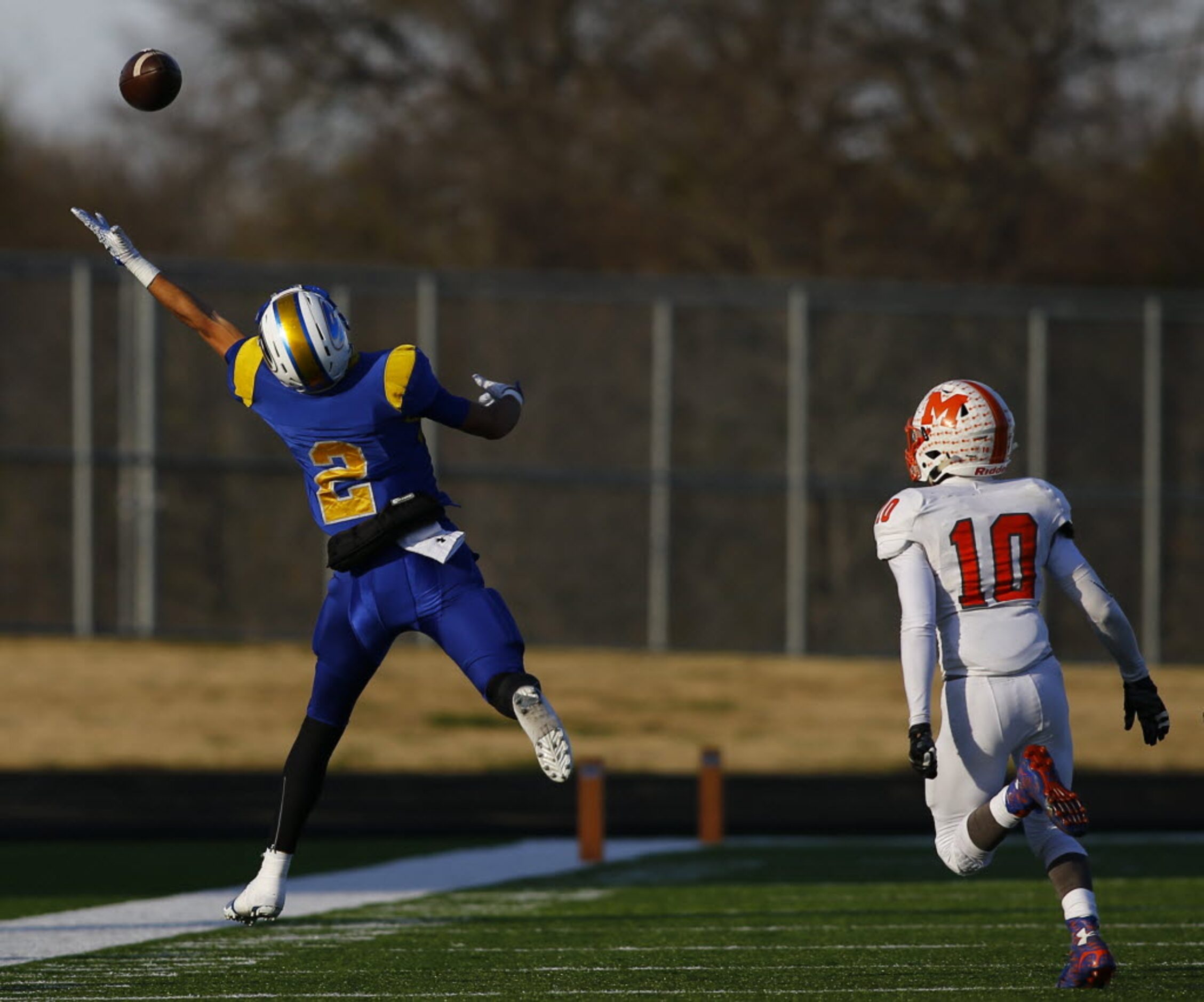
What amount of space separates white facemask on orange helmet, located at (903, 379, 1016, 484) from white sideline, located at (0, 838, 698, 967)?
141 inches

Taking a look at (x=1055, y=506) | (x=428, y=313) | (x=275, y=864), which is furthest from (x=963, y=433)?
(x=428, y=313)

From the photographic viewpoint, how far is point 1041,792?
20.2ft

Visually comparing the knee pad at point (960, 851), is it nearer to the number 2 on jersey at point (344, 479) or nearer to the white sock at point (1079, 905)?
the white sock at point (1079, 905)

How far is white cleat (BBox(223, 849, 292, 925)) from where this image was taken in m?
7.12

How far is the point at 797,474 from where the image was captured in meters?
20.9

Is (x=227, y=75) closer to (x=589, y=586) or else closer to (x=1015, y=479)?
(x=589, y=586)

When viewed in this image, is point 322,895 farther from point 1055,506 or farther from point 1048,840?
point 1055,506

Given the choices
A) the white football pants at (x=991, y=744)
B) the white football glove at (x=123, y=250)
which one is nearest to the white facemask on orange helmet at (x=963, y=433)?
the white football pants at (x=991, y=744)

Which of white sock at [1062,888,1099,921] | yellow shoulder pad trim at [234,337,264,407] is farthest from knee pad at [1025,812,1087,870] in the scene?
yellow shoulder pad trim at [234,337,264,407]

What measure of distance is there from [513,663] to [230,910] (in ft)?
4.10

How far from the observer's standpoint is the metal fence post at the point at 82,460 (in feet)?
67.5

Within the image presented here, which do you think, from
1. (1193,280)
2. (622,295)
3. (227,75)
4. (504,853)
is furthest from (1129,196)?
(504,853)

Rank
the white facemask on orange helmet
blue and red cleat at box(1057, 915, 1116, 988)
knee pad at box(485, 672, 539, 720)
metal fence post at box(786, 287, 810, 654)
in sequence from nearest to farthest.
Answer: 1. blue and red cleat at box(1057, 915, 1116, 988)
2. the white facemask on orange helmet
3. knee pad at box(485, 672, 539, 720)
4. metal fence post at box(786, 287, 810, 654)

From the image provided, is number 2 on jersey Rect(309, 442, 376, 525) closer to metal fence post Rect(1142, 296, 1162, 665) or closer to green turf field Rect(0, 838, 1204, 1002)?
green turf field Rect(0, 838, 1204, 1002)
